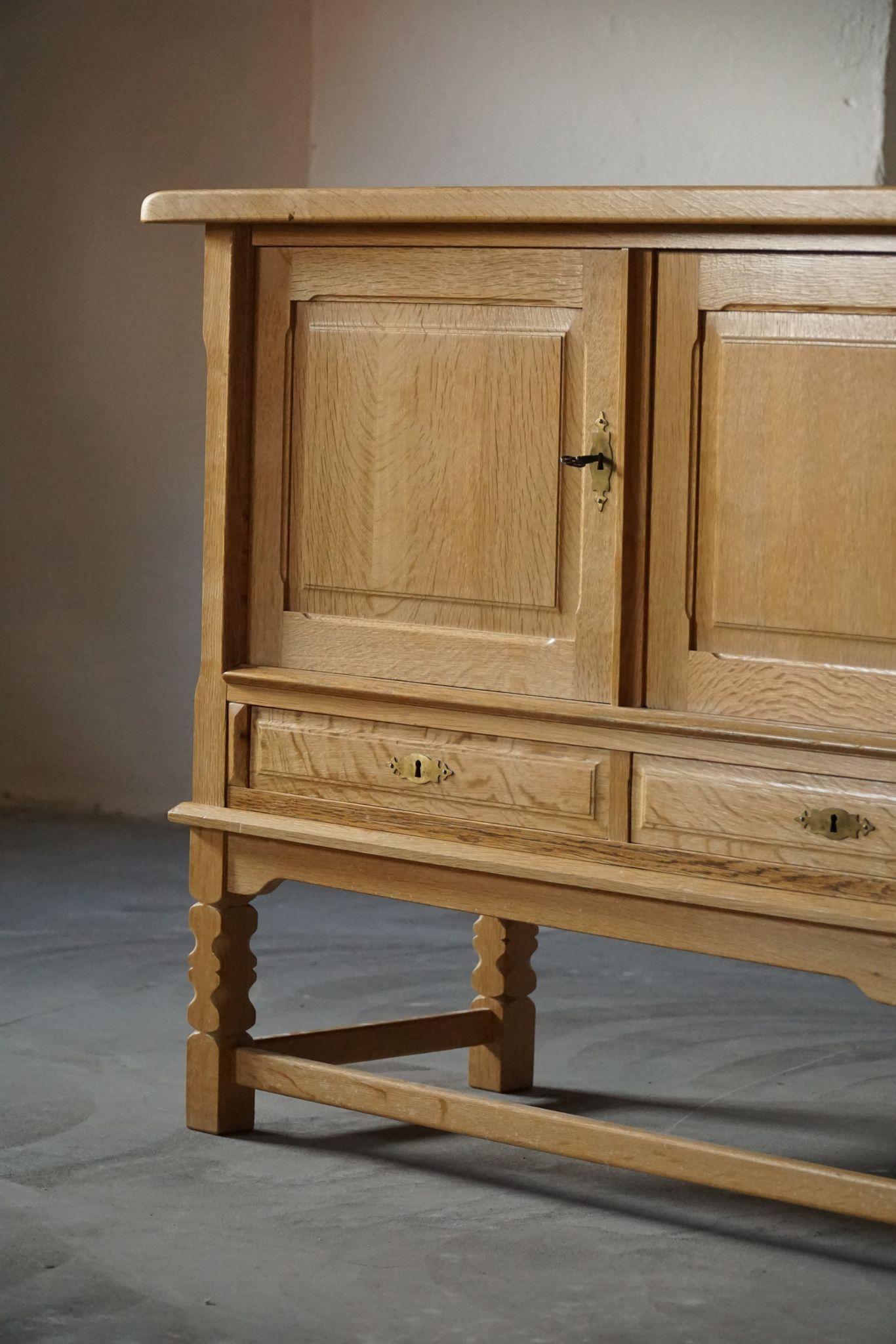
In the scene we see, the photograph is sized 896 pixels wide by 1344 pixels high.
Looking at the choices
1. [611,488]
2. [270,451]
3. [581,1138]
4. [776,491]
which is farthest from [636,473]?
[581,1138]

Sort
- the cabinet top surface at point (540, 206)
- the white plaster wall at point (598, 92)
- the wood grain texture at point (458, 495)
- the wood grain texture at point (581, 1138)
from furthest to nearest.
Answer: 1. the white plaster wall at point (598, 92)
2. the wood grain texture at point (458, 495)
3. the wood grain texture at point (581, 1138)
4. the cabinet top surface at point (540, 206)

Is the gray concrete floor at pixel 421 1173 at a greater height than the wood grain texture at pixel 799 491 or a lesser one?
lesser

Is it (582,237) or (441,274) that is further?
Answer: (441,274)

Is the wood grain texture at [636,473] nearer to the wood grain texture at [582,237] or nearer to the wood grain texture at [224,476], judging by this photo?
the wood grain texture at [582,237]

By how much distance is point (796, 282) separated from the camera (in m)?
2.51

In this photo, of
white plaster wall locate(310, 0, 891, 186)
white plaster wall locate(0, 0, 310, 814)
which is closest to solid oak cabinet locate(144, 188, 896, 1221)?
white plaster wall locate(310, 0, 891, 186)

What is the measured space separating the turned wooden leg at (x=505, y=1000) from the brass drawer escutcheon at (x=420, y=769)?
0.62 metres

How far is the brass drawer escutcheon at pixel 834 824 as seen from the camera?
8.17ft

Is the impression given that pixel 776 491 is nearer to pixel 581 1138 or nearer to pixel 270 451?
pixel 270 451

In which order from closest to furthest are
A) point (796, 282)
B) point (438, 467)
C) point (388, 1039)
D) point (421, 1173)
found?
point (796, 282)
point (438, 467)
point (421, 1173)
point (388, 1039)

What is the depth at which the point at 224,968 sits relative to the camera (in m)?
3.14

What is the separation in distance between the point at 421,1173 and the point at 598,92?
328 cm

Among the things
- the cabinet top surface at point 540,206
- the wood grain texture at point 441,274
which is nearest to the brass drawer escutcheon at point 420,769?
the wood grain texture at point 441,274

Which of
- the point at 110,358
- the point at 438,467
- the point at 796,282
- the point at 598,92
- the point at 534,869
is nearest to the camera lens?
the point at 796,282
